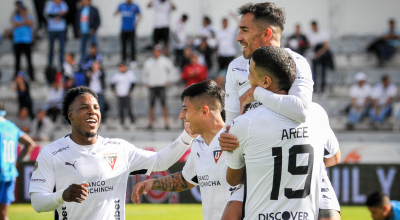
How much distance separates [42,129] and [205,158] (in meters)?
12.5

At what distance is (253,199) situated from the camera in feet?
11.5

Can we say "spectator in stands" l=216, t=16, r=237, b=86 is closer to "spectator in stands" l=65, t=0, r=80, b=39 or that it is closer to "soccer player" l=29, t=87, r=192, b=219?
"spectator in stands" l=65, t=0, r=80, b=39

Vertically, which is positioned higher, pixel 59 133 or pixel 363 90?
pixel 363 90

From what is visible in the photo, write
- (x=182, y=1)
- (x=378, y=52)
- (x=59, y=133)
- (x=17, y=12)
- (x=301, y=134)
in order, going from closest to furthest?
(x=301, y=134) < (x=59, y=133) < (x=17, y=12) < (x=378, y=52) < (x=182, y=1)

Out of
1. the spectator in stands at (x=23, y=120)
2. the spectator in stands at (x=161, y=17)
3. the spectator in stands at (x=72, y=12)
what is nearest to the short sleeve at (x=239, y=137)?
the spectator in stands at (x=23, y=120)

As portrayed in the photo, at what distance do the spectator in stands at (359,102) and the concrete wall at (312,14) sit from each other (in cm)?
547

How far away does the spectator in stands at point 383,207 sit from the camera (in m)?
6.29

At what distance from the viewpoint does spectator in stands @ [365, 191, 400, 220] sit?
6289 mm

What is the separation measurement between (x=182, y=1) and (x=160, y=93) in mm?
7568

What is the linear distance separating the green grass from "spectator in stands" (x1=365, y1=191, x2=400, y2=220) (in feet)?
15.6

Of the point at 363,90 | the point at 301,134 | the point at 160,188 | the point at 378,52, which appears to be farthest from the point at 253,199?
the point at 378,52

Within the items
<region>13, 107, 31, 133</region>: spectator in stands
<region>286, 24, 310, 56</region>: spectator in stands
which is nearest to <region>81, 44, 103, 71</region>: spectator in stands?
<region>13, 107, 31, 133</region>: spectator in stands

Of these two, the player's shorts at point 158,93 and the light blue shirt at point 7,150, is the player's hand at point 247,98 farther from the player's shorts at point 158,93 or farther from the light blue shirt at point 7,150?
the player's shorts at point 158,93

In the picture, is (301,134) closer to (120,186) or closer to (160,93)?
(120,186)
